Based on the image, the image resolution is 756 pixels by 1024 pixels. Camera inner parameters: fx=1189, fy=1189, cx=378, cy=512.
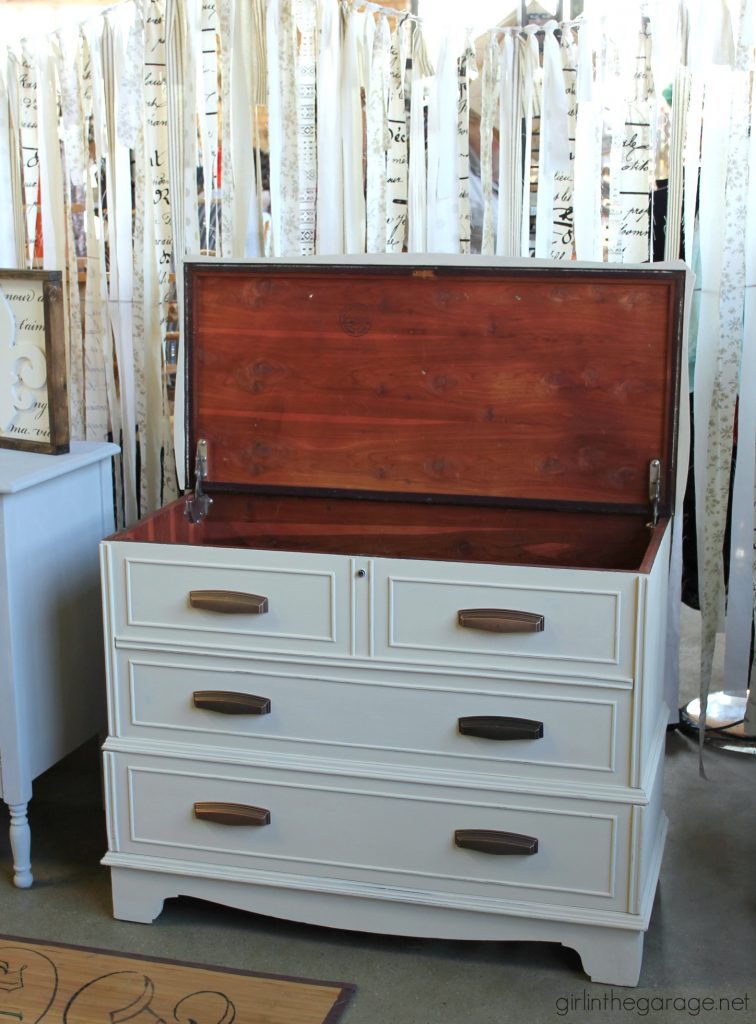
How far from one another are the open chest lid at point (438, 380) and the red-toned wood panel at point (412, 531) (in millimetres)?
50

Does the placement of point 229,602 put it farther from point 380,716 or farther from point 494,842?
point 494,842

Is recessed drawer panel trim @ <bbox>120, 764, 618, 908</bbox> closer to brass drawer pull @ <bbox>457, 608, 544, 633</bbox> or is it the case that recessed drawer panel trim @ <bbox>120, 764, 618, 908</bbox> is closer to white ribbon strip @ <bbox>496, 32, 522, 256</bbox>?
brass drawer pull @ <bbox>457, 608, 544, 633</bbox>

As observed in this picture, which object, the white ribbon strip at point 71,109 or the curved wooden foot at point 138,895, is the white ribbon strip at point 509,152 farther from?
the curved wooden foot at point 138,895

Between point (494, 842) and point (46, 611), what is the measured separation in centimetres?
95

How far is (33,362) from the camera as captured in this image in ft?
7.68

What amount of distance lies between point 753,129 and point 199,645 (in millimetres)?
1506

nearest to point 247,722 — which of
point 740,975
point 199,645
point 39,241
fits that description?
point 199,645

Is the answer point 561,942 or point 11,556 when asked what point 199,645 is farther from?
point 561,942

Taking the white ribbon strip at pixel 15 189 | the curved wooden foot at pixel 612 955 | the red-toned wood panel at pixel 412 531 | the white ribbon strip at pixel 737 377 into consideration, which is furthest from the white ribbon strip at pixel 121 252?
the curved wooden foot at pixel 612 955

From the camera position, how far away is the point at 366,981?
2004 mm

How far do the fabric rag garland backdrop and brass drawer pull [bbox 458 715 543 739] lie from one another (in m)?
0.75

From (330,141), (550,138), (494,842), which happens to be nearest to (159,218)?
(330,141)

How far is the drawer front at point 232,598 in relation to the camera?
6.45 ft

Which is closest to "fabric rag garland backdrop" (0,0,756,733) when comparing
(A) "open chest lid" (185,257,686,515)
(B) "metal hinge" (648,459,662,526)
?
(A) "open chest lid" (185,257,686,515)
